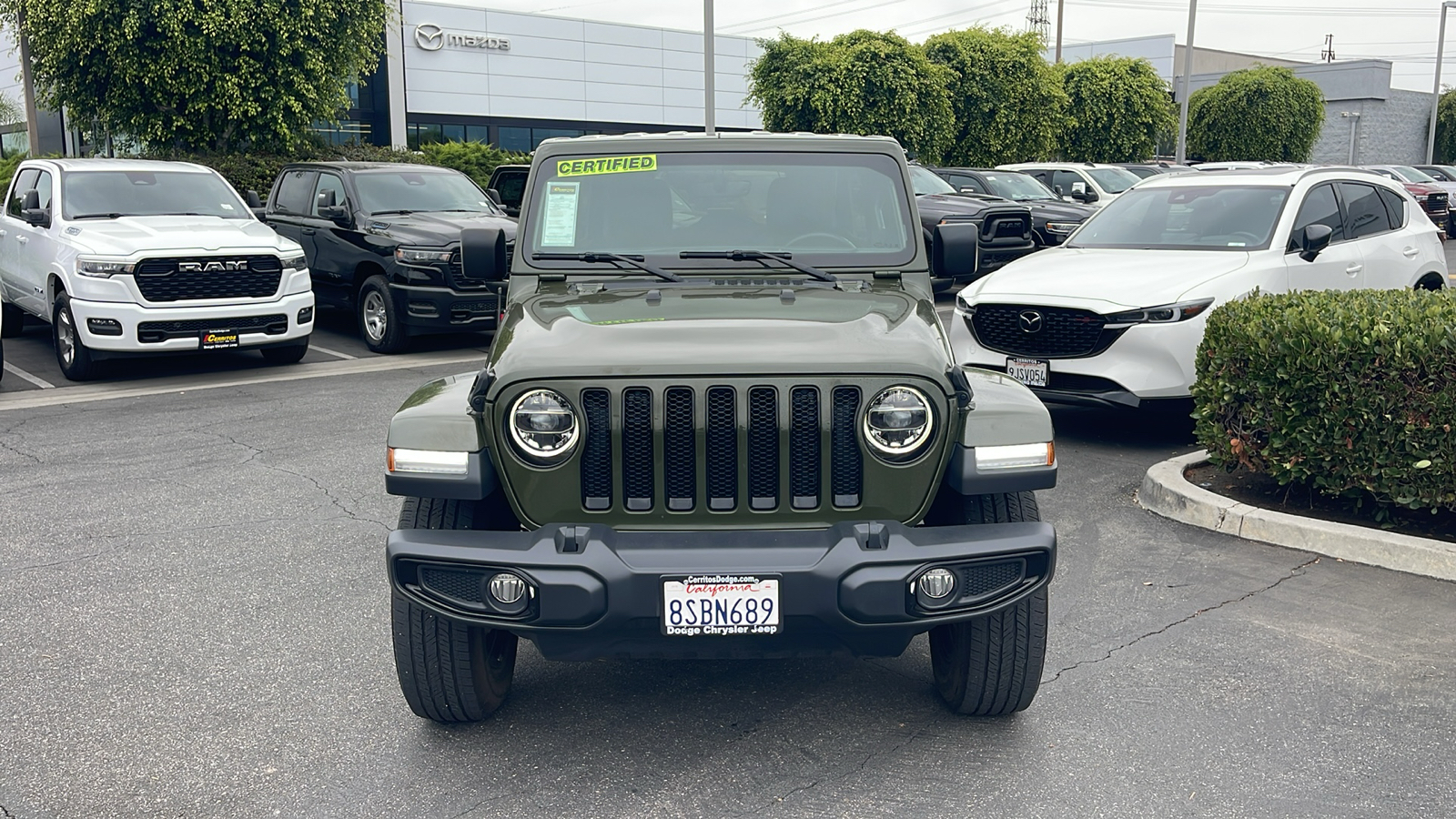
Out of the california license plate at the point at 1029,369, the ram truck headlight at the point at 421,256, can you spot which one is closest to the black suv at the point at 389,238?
the ram truck headlight at the point at 421,256

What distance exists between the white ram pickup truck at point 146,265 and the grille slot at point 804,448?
8.50m

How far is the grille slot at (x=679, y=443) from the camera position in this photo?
11.2 feet

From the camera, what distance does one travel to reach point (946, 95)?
29125mm

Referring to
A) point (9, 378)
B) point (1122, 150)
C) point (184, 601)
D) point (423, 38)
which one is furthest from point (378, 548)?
point (423, 38)

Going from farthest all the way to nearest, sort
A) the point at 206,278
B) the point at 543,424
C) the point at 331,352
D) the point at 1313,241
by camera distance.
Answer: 1. the point at 331,352
2. the point at 206,278
3. the point at 1313,241
4. the point at 543,424

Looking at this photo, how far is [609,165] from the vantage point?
4715 millimetres

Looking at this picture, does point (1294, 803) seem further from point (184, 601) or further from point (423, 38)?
point (423, 38)

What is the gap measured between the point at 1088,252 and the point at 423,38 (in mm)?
→ 34662

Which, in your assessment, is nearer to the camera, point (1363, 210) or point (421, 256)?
point (1363, 210)

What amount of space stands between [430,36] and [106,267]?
3159cm

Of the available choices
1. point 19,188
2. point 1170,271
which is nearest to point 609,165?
point 1170,271

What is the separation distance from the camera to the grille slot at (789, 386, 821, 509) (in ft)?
11.2

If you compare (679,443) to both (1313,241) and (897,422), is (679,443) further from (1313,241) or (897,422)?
(1313,241)

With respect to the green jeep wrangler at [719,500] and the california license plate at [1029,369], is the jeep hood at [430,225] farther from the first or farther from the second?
the green jeep wrangler at [719,500]
